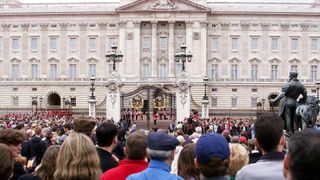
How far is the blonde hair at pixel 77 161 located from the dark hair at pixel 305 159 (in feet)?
7.15

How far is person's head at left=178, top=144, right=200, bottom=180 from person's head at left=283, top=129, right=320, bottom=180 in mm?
3075

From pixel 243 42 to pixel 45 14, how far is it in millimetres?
25477

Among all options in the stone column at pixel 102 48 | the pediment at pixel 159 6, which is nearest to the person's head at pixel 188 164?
the pediment at pixel 159 6

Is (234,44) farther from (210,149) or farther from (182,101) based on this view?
(210,149)

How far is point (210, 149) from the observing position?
19.3 ft

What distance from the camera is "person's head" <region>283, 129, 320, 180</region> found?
13.1 feet

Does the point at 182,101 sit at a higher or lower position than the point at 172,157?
lower

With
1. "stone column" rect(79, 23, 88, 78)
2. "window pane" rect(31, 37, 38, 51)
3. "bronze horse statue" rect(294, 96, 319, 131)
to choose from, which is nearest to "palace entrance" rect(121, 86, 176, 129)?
"stone column" rect(79, 23, 88, 78)

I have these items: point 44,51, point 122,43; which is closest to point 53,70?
point 44,51

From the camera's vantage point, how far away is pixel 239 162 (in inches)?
293

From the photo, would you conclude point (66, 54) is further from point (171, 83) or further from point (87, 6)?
point (171, 83)

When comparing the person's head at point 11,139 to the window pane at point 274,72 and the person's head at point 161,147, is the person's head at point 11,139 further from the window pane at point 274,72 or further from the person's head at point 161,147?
the window pane at point 274,72

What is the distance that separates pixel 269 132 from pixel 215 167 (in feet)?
2.87

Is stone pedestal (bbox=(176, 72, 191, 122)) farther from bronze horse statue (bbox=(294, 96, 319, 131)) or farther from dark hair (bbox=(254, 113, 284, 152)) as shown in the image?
dark hair (bbox=(254, 113, 284, 152))
